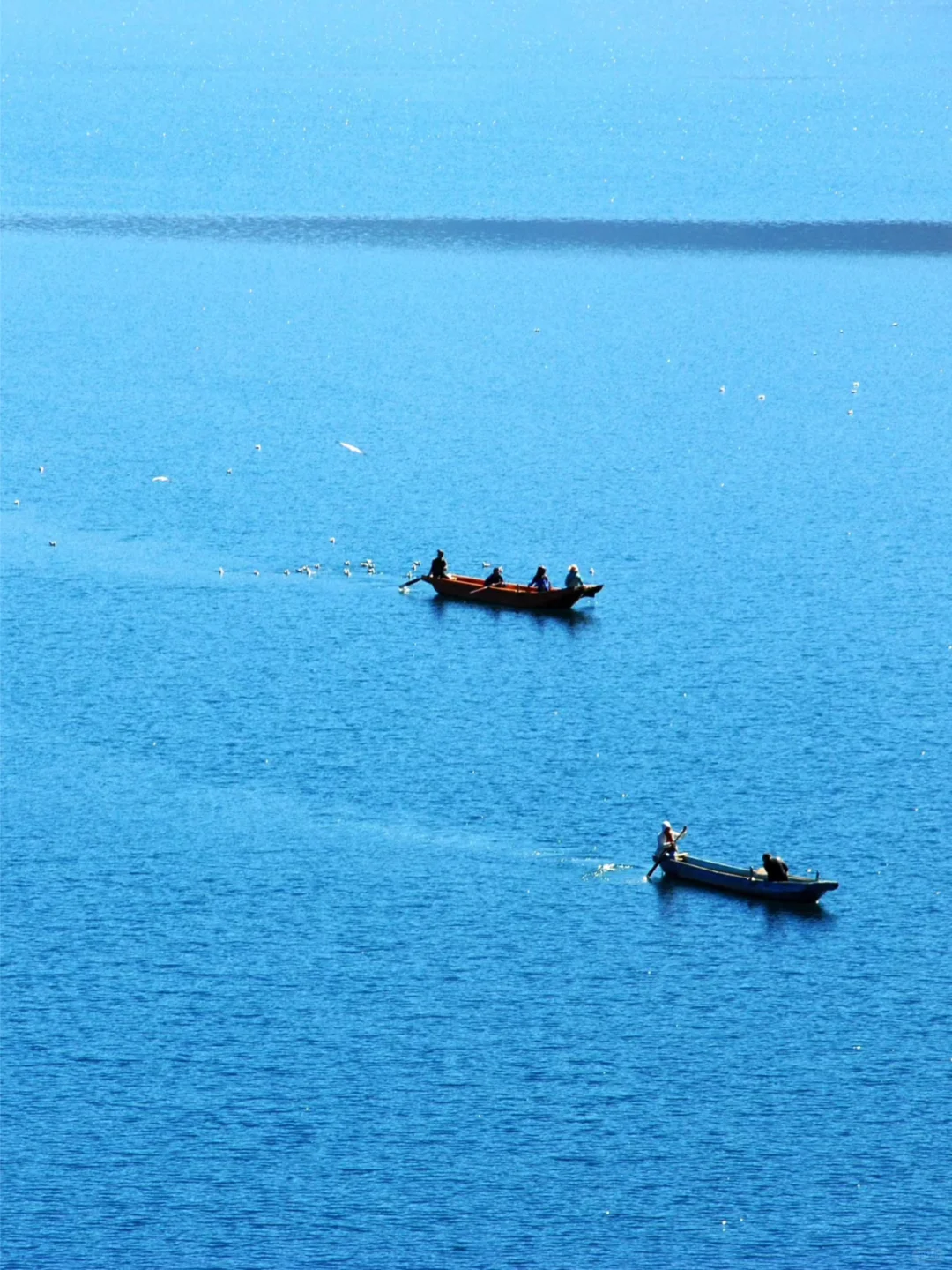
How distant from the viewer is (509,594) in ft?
277

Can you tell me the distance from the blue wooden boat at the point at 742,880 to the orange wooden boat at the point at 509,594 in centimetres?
2406

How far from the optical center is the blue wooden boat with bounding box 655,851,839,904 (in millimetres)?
58406

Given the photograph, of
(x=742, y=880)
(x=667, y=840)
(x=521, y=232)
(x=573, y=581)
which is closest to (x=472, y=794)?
(x=667, y=840)

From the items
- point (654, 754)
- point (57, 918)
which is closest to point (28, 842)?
point (57, 918)

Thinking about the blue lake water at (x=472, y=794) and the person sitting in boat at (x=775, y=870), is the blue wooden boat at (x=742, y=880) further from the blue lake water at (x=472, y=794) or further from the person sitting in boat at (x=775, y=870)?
the blue lake water at (x=472, y=794)

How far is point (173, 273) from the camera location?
15250 cm

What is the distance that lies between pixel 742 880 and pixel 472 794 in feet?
31.8

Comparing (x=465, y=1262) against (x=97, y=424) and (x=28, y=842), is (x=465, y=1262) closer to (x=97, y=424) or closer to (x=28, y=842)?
(x=28, y=842)

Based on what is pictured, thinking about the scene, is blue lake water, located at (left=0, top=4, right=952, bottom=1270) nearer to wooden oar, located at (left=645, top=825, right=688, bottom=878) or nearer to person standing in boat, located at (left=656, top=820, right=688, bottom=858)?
wooden oar, located at (left=645, top=825, right=688, bottom=878)

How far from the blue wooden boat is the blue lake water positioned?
0.49m

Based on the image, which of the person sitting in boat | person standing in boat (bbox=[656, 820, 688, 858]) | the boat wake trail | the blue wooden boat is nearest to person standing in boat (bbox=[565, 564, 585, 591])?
person standing in boat (bbox=[656, 820, 688, 858])

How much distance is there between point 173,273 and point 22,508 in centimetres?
5707

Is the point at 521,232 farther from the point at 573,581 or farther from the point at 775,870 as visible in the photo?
the point at 775,870

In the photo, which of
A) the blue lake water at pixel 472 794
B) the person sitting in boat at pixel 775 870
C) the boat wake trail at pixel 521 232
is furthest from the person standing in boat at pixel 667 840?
the boat wake trail at pixel 521 232
